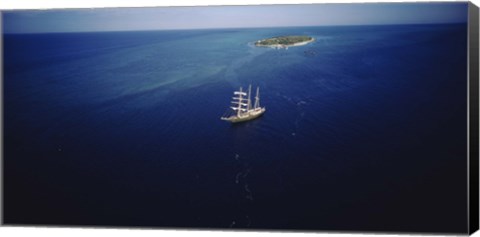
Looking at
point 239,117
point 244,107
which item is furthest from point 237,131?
point 244,107

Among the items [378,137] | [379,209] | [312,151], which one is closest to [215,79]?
[312,151]

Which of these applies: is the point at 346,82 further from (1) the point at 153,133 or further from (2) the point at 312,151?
(1) the point at 153,133

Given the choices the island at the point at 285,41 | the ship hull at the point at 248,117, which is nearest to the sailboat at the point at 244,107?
the ship hull at the point at 248,117

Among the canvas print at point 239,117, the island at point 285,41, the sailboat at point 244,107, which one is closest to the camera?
the canvas print at point 239,117

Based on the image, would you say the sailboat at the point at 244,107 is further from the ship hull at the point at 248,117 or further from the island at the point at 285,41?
the island at the point at 285,41

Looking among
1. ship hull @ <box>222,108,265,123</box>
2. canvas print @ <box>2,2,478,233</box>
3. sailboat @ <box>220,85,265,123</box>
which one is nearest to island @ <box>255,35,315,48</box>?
canvas print @ <box>2,2,478,233</box>

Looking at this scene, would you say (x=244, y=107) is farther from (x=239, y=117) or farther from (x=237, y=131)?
(x=237, y=131)
